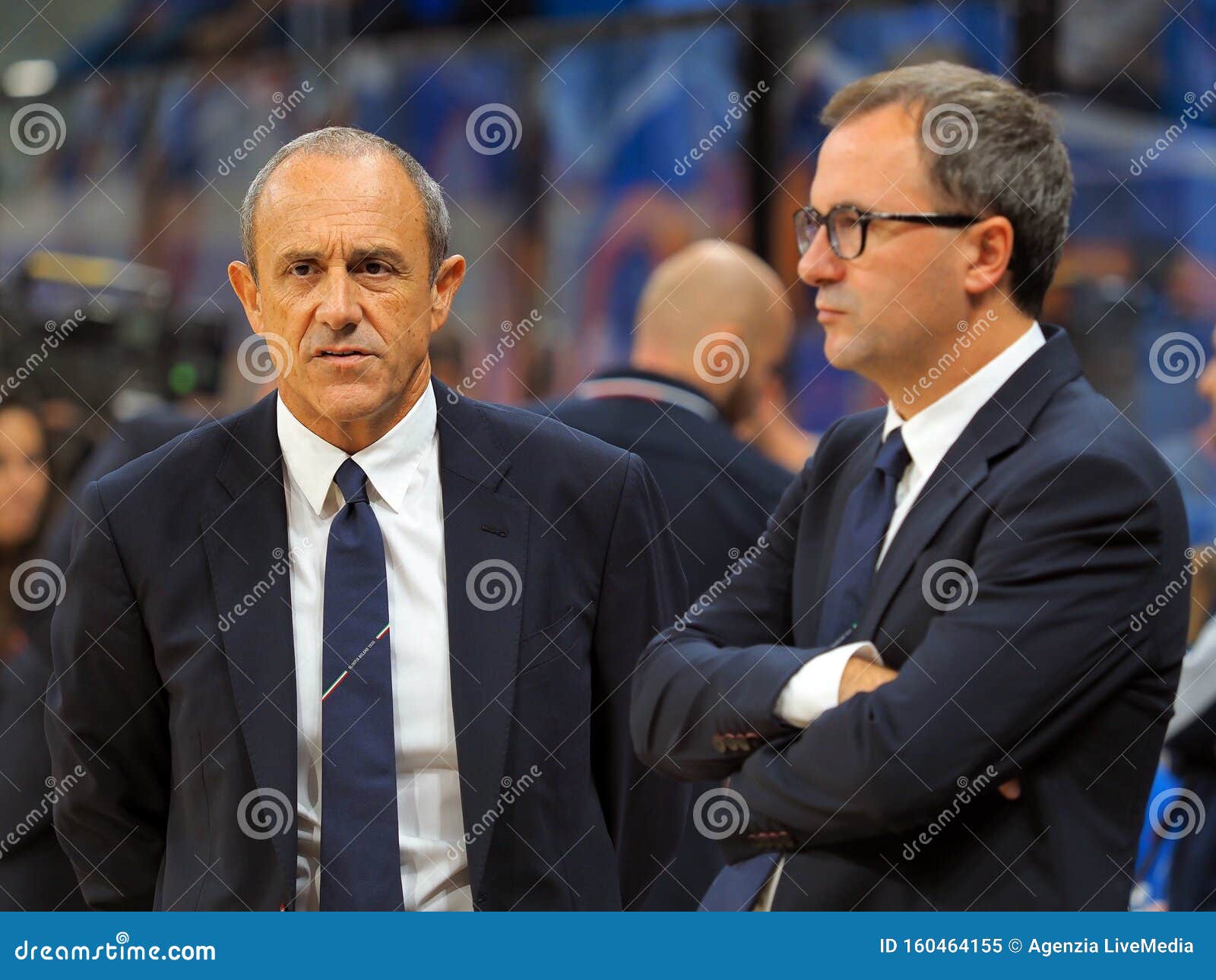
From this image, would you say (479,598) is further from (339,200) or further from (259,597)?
(339,200)

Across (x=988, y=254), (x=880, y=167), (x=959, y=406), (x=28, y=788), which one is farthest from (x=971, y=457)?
(x=28, y=788)

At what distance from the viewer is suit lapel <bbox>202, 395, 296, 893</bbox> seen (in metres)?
1.94

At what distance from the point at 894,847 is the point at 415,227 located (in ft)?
3.50

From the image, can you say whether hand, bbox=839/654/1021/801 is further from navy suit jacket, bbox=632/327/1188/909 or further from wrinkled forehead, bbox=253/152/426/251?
wrinkled forehead, bbox=253/152/426/251

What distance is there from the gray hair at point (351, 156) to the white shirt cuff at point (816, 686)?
76 centimetres

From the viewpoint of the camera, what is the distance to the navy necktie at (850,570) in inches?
81.2

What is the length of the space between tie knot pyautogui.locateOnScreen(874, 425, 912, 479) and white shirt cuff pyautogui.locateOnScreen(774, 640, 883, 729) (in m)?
0.29

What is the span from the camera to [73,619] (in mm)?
2055

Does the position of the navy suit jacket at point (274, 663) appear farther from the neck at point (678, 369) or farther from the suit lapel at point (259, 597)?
the neck at point (678, 369)

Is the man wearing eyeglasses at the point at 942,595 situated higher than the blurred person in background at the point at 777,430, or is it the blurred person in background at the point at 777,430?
the blurred person in background at the point at 777,430

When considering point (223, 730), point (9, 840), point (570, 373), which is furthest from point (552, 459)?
point (570, 373)

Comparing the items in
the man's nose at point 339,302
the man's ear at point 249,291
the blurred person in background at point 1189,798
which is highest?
the man's ear at point 249,291

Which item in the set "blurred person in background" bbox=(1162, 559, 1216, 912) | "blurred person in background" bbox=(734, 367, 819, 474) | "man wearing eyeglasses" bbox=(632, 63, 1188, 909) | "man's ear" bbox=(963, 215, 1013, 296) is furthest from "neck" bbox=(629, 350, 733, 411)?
"blurred person in background" bbox=(1162, 559, 1216, 912)

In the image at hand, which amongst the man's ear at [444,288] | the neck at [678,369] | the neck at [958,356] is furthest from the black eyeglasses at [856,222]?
the neck at [678,369]
